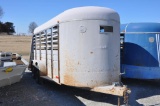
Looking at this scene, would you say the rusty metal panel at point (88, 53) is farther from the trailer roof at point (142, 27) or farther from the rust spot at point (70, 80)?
the trailer roof at point (142, 27)

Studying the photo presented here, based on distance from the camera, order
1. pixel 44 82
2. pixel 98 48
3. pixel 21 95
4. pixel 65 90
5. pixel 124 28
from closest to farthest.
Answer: pixel 98 48 → pixel 21 95 → pixel 65 90 → pixel 124 28 → pixel 44 82

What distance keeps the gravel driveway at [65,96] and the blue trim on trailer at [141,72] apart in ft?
1.57

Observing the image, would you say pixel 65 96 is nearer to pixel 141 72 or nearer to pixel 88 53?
pixel 88 53

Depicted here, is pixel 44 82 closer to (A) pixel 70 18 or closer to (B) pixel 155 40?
(A) pixel 70 18

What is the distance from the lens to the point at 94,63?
643 cm

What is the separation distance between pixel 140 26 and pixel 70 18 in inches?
110

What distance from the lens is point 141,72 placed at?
8.02 meters

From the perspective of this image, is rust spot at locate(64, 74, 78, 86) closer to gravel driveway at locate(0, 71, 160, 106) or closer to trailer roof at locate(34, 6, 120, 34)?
gravel driveway at locate(0, 71, 160, 106)

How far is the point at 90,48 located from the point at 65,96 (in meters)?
1.86

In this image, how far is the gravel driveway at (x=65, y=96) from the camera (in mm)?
6695

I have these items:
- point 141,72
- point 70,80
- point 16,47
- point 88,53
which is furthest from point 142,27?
point 16,47

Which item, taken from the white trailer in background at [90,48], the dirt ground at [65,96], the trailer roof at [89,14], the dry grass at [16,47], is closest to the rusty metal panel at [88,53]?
the white trailer in background at [90,48]

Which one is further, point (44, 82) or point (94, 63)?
point (44, 82)

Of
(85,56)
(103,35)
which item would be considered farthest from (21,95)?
(103,35)
